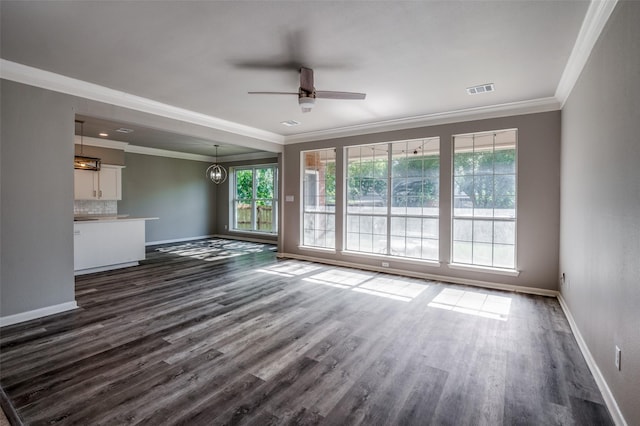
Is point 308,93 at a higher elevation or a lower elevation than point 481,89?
lower

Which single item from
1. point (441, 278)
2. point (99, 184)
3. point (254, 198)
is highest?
point (99, 184)

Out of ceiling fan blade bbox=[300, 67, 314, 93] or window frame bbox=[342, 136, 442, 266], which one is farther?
window frame bbox=[342, 136, 442, 266]

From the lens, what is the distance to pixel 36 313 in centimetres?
351

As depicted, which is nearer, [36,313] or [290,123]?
[36,313]

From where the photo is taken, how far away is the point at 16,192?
336cm

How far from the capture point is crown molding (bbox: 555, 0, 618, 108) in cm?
221

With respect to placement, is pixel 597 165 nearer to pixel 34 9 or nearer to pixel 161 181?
pixel 34 9

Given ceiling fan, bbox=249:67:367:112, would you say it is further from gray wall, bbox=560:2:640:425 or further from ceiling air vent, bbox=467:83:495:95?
gray wall, bbox=560:2:640:425

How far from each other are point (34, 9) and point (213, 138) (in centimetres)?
326

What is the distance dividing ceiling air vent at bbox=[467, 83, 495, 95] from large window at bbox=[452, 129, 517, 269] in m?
1.04

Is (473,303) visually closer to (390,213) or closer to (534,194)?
(534,194)

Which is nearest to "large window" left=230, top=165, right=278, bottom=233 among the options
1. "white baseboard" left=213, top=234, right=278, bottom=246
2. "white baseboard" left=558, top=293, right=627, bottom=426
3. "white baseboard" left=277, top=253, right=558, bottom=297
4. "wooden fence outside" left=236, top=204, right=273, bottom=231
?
"wooden fence outside" left=236, top=204, right=273, bottom=231

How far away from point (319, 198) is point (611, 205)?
506 cm

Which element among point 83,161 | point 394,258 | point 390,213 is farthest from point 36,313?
point 390,213
